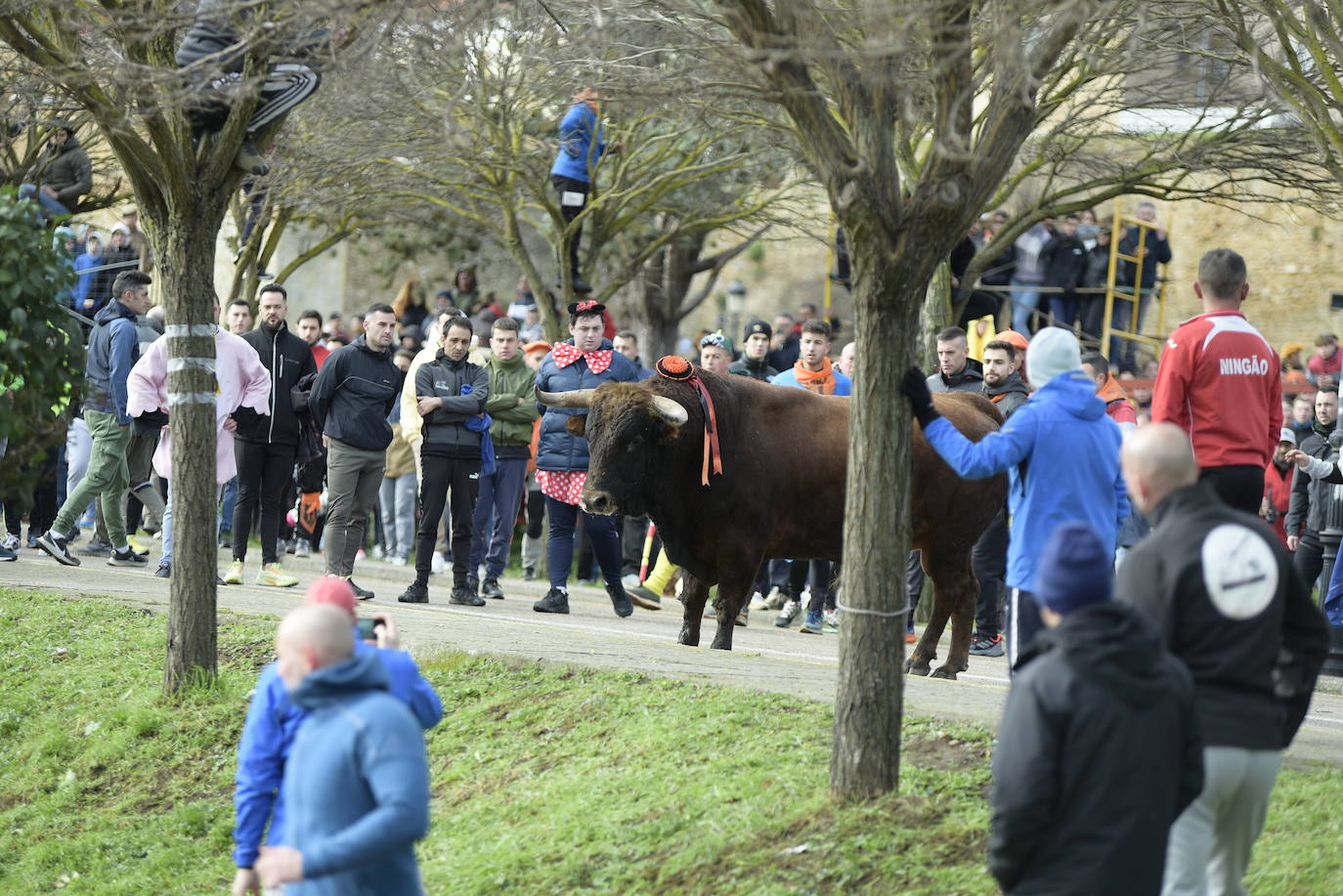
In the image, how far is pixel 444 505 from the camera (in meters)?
13.2

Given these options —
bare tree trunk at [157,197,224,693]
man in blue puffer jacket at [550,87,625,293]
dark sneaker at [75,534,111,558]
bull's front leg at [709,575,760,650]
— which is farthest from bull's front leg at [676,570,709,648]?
man in blue puffer jacket at [550,87,625,293]

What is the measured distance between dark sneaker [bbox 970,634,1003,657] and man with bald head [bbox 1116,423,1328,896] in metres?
7.42

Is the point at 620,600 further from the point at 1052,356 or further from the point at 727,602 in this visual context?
the point at 1052,356

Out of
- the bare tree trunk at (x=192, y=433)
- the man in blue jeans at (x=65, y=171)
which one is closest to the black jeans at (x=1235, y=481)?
the bare tree trunk at (x=192, y=433)

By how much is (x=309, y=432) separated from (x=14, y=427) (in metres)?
6.48

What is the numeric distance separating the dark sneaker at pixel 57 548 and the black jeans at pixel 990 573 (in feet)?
24.9

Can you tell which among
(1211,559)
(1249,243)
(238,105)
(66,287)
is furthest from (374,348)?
(1249,243)

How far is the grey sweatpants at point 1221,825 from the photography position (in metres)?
5.27

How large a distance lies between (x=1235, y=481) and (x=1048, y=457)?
44.8 inches

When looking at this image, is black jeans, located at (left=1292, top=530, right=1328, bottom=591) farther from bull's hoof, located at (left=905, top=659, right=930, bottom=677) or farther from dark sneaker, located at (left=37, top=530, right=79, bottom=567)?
dark sneaker, located at (left=37, top=530, right=79, bottom=567)

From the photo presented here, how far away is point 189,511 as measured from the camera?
31.3ft

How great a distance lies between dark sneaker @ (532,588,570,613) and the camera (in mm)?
13320

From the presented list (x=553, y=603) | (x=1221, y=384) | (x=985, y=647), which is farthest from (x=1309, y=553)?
(x=1221, y=384)

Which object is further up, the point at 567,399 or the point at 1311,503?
the point at 567,399
